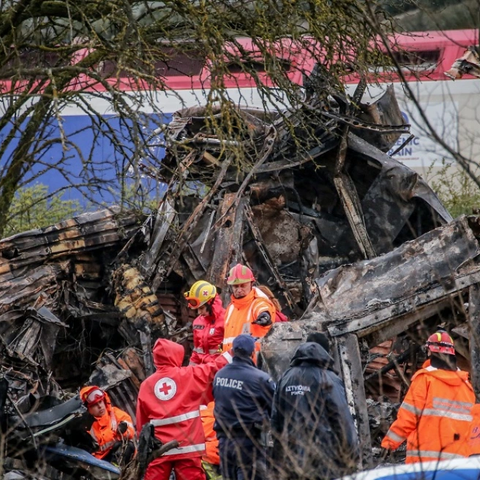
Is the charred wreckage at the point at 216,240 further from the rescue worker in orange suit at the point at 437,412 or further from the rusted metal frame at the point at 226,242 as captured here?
the rescue worker in orange suit at the point at 437,412

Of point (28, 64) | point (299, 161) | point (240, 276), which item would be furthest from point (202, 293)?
point (28, 64)

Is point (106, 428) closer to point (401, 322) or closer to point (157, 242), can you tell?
point (401, 322)

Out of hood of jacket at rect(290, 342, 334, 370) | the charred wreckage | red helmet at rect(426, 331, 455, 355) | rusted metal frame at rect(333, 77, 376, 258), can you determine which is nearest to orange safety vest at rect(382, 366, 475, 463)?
red helmet at rect(426, 331, 455, 355)

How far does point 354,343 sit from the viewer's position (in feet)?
25.8

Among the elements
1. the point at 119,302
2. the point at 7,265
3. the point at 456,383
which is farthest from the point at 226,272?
the point at 456,383

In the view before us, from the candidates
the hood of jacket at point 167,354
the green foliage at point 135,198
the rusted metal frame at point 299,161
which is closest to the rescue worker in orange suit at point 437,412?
the hood of jacket at point 167,354

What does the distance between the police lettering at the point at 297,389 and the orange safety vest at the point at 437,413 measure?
3.30 ft

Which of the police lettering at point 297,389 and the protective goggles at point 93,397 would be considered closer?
the police lettering at point 297,389

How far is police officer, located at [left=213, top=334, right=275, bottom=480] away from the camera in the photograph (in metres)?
7.22

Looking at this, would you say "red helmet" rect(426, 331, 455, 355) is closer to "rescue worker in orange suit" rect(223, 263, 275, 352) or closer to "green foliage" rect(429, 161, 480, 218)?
"rescue worker in orange suit" rect(223, 263, 275, 352)

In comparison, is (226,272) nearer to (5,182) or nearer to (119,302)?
(119,302)

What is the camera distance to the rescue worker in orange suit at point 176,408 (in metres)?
7.70

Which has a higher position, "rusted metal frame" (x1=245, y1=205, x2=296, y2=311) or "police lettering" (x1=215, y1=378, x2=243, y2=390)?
"rusted metal frame" (x1=245, y1=205, x2=296, y2=311)

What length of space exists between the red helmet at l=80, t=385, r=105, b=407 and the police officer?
6.37 feet
